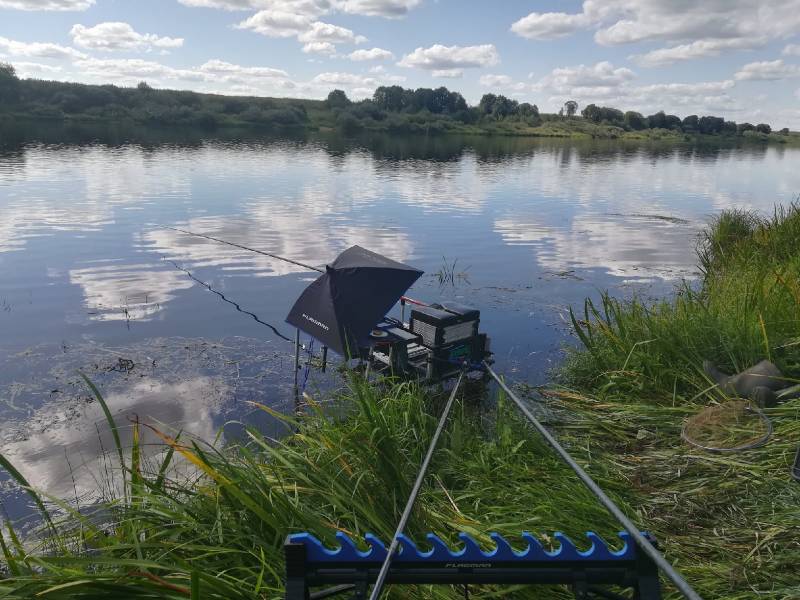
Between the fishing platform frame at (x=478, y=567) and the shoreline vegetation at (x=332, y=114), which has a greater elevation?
the shoreline vegetation at (x=332, y=114)

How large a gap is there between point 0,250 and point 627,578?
926 inches

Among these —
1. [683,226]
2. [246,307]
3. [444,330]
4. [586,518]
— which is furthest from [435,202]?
[586,518]

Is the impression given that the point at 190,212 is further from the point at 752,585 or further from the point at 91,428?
the point at 752,585

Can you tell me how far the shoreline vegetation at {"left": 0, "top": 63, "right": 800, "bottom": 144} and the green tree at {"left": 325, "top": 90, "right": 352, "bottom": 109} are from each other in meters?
0.25

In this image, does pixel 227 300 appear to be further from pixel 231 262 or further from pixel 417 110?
pixel 417 110

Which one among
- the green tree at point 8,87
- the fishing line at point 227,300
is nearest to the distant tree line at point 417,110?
the green tree at point 8,87

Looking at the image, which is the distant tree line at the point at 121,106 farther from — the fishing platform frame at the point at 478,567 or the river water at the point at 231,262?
the fishing platform frame at the point at 478,567

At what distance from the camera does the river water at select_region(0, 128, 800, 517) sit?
10.1 m

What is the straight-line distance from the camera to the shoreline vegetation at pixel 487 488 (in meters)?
3.97

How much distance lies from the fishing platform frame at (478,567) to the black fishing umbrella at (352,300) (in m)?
5.83

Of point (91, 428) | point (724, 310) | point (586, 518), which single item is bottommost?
point (91, 428)

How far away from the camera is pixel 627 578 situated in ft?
8.34

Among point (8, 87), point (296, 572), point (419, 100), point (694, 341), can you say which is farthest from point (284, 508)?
point (419, 100)

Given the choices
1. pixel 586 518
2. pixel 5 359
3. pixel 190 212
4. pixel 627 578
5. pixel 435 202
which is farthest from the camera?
pixel 435 202
